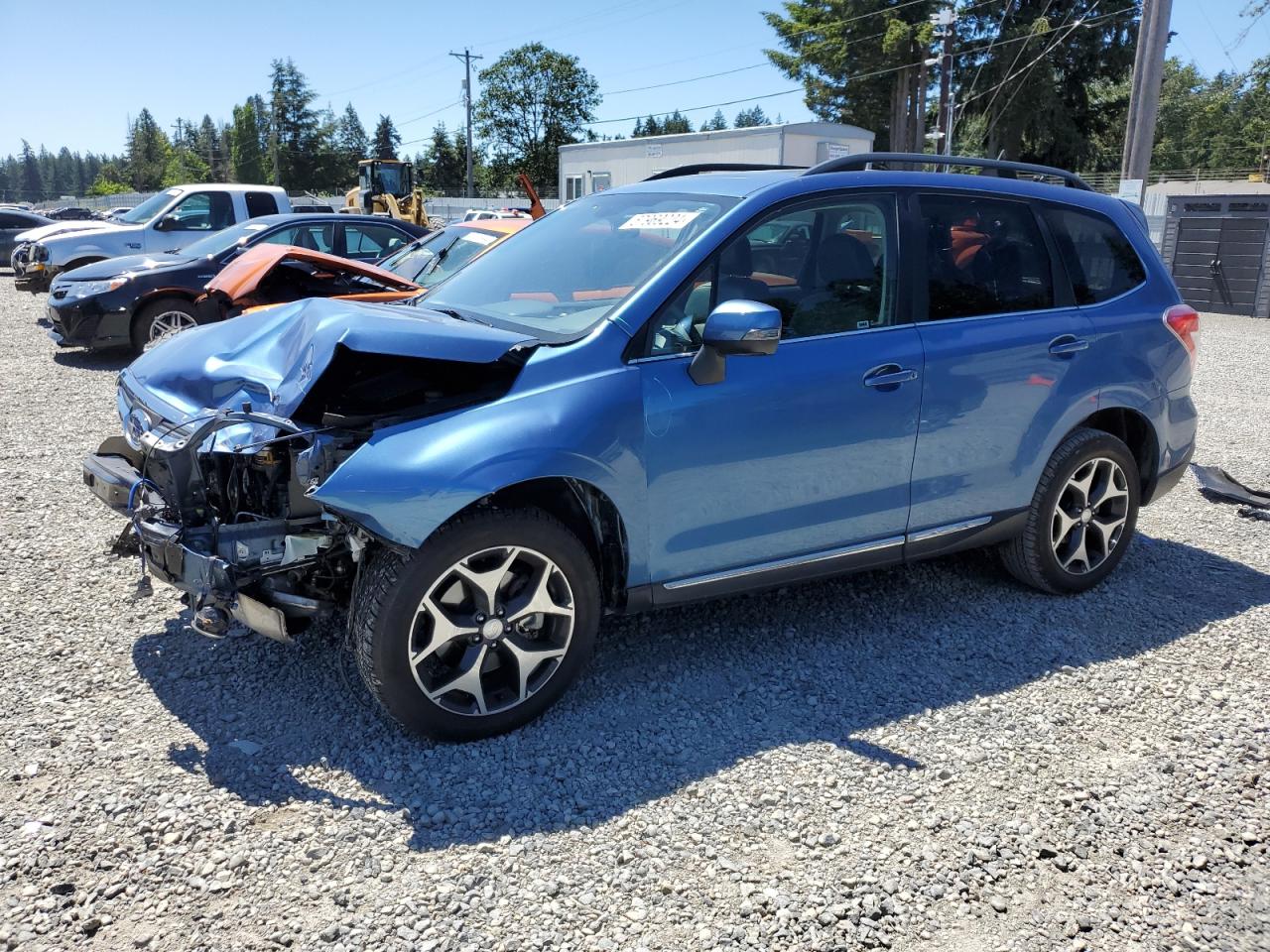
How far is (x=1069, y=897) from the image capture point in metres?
2.68

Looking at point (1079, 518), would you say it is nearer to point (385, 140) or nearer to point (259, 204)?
point (259, 204)

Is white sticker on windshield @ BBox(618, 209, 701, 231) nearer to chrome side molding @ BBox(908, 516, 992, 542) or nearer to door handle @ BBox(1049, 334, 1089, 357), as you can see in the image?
chrome side molding @ BBox(908, 516, 992, 542)

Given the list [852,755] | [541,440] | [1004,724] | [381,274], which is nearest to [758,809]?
[852,755]

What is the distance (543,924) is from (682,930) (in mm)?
358

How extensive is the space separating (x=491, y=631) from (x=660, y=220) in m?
1.75

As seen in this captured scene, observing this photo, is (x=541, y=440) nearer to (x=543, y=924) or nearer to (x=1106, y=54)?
(x=543, y=924)

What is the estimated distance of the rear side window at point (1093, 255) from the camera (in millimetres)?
4496

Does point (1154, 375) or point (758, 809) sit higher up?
point (1154, 375)

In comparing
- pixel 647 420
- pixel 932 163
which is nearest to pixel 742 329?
pixel 647 420

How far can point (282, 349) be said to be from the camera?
368 centimetres

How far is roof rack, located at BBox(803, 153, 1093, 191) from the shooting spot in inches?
158

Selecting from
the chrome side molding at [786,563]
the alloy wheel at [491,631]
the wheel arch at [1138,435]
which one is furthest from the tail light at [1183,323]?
the alloy wheel at [491,631]

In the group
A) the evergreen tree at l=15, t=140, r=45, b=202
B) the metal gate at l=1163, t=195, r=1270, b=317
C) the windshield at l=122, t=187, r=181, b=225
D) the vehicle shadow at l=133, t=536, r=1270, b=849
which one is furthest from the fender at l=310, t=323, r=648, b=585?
the evergreen tree at l=15, t=140, r=45, b=202

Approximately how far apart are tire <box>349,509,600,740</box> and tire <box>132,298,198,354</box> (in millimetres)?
8375
